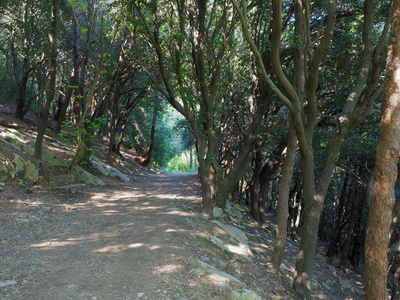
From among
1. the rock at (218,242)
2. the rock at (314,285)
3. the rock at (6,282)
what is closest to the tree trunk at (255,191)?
the rock at (314,285)

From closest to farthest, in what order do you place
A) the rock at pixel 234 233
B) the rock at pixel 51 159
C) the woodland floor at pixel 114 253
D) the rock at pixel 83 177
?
1. the woodland floor at pixel 114 253
2. the rock at pixel 234 233
3. the rock at pixel 51 159
4. the rock at pixel 83 177

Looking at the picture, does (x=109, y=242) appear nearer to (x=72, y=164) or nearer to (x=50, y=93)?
(x=72, y=164)

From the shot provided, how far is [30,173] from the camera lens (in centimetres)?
858

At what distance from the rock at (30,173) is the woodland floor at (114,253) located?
238 millimetres

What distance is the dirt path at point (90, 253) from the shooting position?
3.49 meters

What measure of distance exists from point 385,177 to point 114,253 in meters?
4.27

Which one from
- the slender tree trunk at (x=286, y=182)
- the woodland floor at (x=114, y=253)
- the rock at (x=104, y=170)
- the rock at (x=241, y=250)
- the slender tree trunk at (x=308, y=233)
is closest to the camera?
the woodland floor at (x=114, y=253)

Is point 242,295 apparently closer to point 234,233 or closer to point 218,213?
point 234,233

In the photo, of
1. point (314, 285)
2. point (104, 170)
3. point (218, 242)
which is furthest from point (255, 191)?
point (104, 170)

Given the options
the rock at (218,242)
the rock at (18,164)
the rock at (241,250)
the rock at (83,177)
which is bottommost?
the rock at (241,250)

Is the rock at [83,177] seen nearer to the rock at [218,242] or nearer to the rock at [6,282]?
the rock at [218,242]

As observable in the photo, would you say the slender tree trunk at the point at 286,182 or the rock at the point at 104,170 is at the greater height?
the slender tree trunk at the point at 286,182

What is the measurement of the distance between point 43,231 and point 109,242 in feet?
4.88

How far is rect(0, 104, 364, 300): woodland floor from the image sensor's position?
3576 mm
